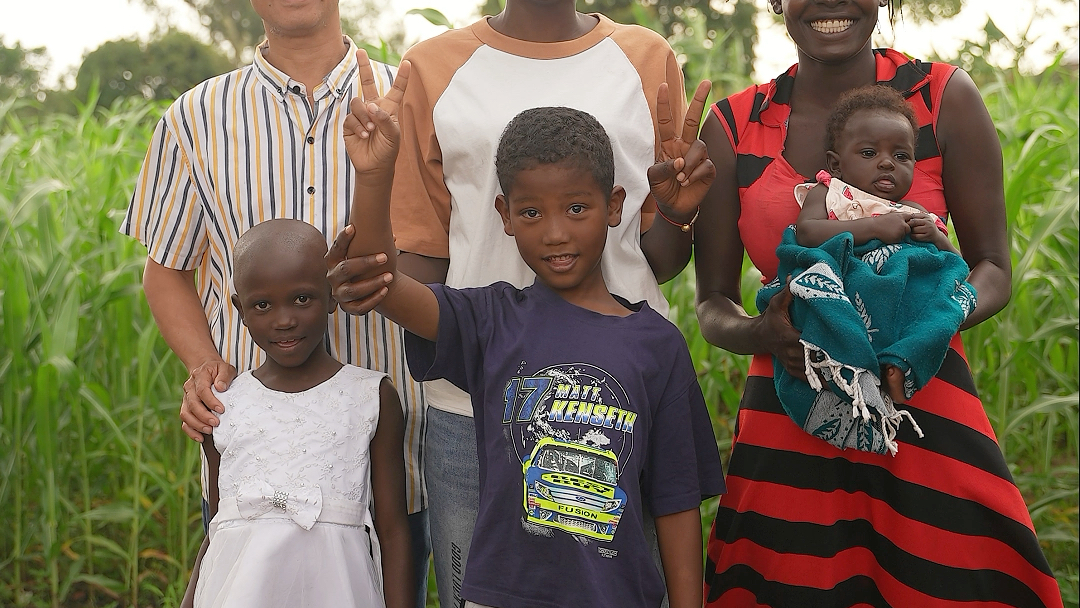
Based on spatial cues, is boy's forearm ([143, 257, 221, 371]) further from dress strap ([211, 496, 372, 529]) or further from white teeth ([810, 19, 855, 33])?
white teeth ([810, 19, 855, 33])

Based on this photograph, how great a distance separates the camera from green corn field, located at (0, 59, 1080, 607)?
2.76 meters

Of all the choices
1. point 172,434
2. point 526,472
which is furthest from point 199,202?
point 172,434

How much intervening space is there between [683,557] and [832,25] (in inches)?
41.0

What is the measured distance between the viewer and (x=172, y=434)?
3.43m

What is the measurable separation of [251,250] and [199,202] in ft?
0.97

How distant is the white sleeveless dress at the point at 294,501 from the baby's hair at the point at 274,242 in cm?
25

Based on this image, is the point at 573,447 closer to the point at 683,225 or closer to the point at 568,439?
the point at 568,439

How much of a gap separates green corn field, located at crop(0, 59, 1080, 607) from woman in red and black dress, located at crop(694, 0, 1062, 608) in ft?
3.19

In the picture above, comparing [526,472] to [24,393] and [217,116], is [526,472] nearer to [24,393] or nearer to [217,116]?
[217,116]

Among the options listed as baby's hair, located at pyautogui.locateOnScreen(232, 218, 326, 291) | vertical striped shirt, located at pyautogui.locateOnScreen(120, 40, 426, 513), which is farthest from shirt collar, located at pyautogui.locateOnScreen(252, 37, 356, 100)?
baby's hair, located at pyautogui.locateOnScreen(232, 218, 326, 291)

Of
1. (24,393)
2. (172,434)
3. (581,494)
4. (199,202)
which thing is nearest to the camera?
(581,494)

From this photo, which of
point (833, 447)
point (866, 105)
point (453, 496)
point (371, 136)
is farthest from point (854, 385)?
point (371, 136)

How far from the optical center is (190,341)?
6.20ft

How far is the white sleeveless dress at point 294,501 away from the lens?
167 cm
